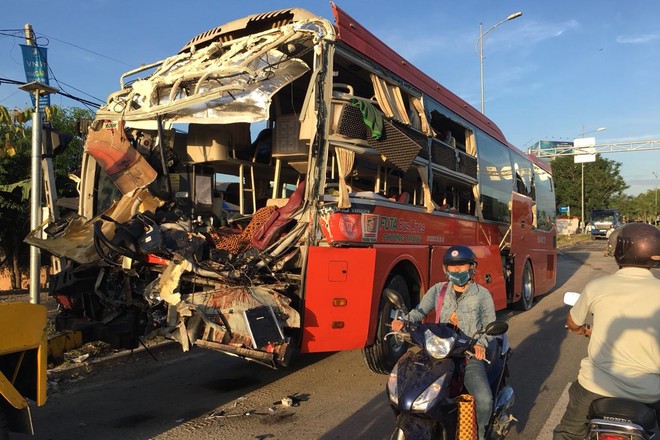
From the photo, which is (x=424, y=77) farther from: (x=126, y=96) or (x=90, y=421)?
(x=90, y=421)

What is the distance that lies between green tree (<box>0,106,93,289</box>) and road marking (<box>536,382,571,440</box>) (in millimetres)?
9424

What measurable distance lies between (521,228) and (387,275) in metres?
5.38

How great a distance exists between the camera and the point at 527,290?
1091 centimetres

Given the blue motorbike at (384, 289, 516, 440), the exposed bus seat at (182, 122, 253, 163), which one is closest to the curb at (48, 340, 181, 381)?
the exposed bus seat at (182, 122, 253, 163)

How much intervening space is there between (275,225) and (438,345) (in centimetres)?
242

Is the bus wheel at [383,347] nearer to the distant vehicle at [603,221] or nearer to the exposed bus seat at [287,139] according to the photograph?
the exposed bus seat at [287,139]

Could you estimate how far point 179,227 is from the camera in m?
5.05

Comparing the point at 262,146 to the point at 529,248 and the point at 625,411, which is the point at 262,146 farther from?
the point at 529,248

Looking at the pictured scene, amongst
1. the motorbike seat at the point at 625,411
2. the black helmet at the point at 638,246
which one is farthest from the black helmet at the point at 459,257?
the motorbike seat at the point at 625,411

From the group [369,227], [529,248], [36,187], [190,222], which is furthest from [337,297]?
[529,248]

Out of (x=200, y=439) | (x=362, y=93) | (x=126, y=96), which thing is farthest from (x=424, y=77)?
(x=200, y=439)

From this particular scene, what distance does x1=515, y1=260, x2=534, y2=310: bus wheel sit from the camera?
10.7 metres

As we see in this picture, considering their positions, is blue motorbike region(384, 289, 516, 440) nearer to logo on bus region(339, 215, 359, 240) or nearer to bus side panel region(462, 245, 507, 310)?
logo on bus region(339, 215, 359, 240)

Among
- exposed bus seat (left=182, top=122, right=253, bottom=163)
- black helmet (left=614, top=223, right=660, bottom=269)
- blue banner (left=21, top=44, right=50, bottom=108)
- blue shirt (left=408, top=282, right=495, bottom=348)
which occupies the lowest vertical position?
blue shirt (left=408, top=282, right=495, bottom=348)
